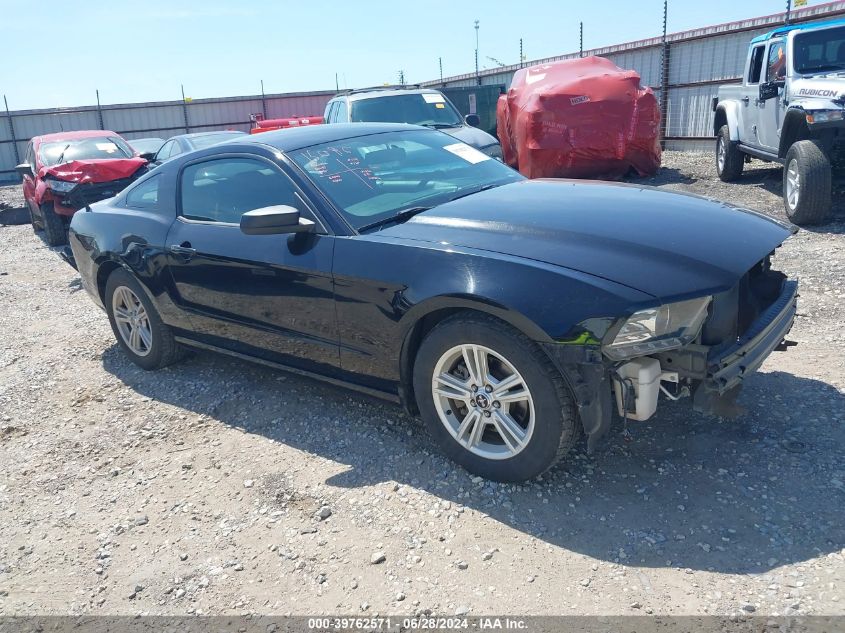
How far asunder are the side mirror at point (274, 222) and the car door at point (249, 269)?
0.29 ft

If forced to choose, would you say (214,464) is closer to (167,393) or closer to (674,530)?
(167,393)

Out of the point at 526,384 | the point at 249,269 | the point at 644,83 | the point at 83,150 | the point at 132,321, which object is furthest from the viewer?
the point at 644,83

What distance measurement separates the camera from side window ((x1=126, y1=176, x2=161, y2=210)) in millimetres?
4539

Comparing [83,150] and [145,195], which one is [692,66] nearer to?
[83,150]

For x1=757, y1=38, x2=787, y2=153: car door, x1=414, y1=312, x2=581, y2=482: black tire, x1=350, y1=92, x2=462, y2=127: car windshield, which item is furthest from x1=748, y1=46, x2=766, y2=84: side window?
x1=414, y1=312, x2=581, y2=482: black tire

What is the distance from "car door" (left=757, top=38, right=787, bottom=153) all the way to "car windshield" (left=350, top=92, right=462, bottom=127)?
416 centimetres

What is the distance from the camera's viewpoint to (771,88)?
825 cm

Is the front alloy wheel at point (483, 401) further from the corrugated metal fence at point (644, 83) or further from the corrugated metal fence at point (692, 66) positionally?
the corrugated metal fence at point (692, 66)

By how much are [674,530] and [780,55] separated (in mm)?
7868

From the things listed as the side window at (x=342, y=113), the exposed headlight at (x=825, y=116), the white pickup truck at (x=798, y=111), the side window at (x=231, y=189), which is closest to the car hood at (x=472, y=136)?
the side window at (x=342, y=113)

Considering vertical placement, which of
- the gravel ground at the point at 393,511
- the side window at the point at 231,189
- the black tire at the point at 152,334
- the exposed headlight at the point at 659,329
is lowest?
the gravel ground at the point at 393,511

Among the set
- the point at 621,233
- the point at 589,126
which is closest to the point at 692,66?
the point at 589,126

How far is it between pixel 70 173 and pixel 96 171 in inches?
18.0

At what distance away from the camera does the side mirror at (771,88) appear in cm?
813
